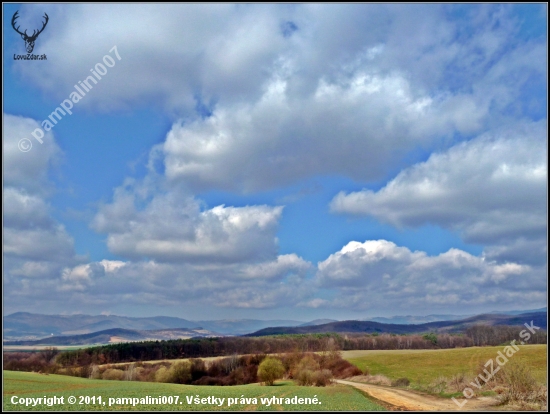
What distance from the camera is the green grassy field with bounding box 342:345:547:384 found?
92125mm

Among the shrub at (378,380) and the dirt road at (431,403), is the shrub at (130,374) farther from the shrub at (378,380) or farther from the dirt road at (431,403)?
the dirt road at (431,403)

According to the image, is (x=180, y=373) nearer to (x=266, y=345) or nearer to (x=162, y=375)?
(x=162, y=375)

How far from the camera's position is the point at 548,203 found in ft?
99.1

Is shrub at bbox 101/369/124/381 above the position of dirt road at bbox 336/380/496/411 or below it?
below

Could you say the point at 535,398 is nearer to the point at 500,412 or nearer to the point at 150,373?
the point at 500,412

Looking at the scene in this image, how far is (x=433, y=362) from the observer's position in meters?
111

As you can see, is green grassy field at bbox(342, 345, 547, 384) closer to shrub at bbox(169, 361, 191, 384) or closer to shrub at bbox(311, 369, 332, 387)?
shrub at bbox(311, 369, 332, 387)

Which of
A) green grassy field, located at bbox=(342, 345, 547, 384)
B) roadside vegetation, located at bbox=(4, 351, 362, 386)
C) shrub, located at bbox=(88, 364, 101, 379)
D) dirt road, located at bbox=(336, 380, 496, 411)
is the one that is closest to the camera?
dirt road, located at bbox=(336, 380, 496, 411)

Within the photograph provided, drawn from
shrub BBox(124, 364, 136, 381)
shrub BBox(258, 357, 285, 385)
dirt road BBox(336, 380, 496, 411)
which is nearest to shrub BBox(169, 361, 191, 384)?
shrub BBox(124, 364, 136, 381)

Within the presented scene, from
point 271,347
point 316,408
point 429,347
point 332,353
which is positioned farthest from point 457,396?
point 429,347

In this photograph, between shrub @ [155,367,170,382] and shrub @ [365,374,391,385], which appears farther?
shrub @ [155,367,170,382]

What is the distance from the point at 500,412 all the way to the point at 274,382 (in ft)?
162

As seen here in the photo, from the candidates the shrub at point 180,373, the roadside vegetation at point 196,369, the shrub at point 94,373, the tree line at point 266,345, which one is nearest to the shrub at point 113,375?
the roadside vegetation at point 196,369

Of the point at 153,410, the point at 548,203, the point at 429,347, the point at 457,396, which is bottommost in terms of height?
the point at 429,347
